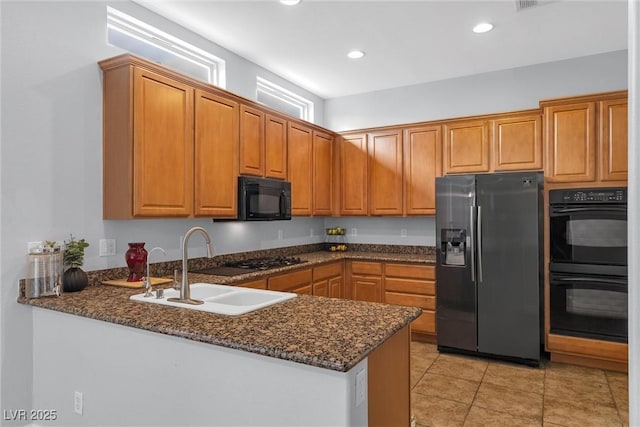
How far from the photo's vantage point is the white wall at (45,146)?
228 cm

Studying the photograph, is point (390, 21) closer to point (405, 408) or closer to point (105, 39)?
point (105, 39)

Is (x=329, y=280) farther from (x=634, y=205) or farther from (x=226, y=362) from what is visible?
(x=634, y=205)

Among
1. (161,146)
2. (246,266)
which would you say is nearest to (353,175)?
(246,266)

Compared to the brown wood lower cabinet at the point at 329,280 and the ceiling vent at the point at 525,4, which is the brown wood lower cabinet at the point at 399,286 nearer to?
the brown wood lower cabinet at the point at 329,280

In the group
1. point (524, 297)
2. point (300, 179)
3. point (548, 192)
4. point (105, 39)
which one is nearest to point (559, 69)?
point (548, 192)

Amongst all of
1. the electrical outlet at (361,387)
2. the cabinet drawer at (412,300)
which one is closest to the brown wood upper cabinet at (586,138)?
the cabinet drawer at (412,300)

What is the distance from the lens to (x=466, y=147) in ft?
14.1

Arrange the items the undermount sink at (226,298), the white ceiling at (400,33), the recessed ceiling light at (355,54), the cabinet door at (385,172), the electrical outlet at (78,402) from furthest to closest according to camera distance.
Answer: the cabinet door at (385,172) → the recessed ceiling light at (355,54) → the white ceiling at (400,33) → the electrical outlet at (78,402) → the undermount sink at (226,298)

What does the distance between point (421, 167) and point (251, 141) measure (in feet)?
6.60

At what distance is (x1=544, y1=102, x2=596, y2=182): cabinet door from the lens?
355 cm

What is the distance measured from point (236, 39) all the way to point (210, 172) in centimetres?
135

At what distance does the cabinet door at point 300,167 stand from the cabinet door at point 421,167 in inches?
44.4

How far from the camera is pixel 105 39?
2807mm

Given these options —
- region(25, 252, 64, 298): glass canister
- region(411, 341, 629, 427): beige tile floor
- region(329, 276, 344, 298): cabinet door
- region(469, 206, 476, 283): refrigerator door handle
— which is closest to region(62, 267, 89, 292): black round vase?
region(25, 252, 64, 298): glass canister
